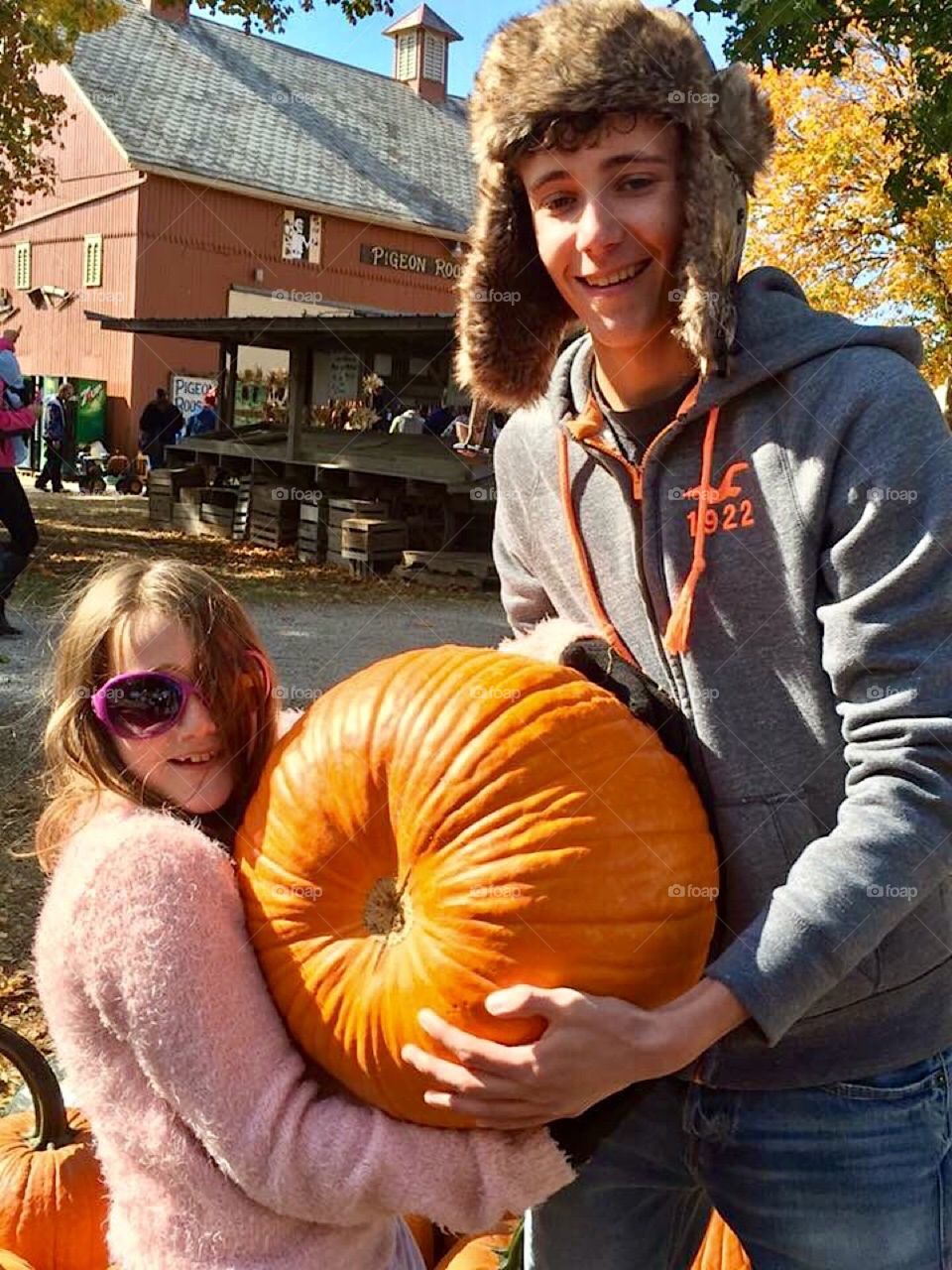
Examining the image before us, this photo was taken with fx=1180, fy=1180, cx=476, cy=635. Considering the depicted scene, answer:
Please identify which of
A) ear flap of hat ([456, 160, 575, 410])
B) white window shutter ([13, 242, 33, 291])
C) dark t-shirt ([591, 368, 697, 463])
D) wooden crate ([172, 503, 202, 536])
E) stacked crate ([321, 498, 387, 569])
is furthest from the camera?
white window shutter ([13, 242, 33, 291])

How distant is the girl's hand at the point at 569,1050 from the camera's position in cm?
131

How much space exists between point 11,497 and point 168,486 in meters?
9.56

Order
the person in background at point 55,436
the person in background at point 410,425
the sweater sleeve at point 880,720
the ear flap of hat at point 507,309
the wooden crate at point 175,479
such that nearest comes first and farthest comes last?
the sweater sleeve at point 880,720 < the ear flap of hat at point 507,309 < the wooden crate at point 175,479 < the person in background at point 410,425 < the person in background at point 55,436

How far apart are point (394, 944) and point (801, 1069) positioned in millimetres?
547

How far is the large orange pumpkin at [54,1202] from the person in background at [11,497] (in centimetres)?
590

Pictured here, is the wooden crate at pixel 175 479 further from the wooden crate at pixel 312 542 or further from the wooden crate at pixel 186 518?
the wooden crate at pixel 312 542

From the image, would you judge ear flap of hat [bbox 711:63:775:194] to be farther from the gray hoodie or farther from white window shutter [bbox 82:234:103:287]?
white window shutter [bbox 82:234:103:287]

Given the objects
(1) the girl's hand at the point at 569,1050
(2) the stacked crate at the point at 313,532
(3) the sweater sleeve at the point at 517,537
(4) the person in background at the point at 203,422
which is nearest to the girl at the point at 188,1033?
(1) the girl's hand at the point at 569,1050

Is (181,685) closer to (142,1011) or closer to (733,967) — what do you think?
(142,1011)

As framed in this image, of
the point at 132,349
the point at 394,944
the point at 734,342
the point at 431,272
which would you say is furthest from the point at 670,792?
the point at 431,272

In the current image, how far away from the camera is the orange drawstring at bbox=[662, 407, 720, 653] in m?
1.53

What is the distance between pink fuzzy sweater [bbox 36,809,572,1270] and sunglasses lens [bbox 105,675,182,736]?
0.14 meters

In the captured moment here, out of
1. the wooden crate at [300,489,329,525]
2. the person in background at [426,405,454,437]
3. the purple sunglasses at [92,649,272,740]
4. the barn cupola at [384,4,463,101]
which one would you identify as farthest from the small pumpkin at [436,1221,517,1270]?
the barn cupola at [384,4,463,101]

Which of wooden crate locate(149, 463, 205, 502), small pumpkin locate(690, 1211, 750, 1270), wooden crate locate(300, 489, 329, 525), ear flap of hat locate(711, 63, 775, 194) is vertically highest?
ear flap of hat locate(711, 63, 775, 194)
